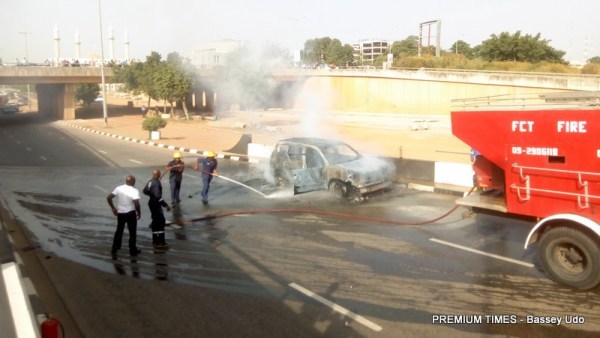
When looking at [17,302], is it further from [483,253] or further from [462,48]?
[462,48]

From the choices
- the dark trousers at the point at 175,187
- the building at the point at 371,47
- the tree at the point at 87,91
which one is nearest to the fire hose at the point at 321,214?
the dark trousers at the point at 175,187

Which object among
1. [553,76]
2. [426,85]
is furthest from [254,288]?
[426,85]

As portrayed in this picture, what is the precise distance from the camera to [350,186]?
12367mm

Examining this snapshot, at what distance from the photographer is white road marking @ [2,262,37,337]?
162 inches

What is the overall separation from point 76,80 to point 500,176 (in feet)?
163

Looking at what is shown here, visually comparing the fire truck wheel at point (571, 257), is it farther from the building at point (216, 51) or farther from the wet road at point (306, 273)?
the building at point (216, 51)

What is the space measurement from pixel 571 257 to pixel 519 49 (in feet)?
170

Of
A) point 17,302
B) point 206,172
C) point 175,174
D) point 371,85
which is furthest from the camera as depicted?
point 371,85

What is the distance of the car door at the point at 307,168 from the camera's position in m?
12.8

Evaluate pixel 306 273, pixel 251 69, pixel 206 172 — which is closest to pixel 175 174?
pixel 206 172

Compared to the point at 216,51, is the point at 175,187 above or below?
below

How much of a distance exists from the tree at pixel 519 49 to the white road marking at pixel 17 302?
182 ft

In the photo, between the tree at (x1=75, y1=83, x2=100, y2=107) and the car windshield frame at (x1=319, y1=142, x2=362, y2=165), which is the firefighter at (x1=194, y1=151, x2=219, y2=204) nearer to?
the car windshield frame at (x1=319, y1=142, x2=362, y2=165)

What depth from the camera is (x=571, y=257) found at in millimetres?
6707
